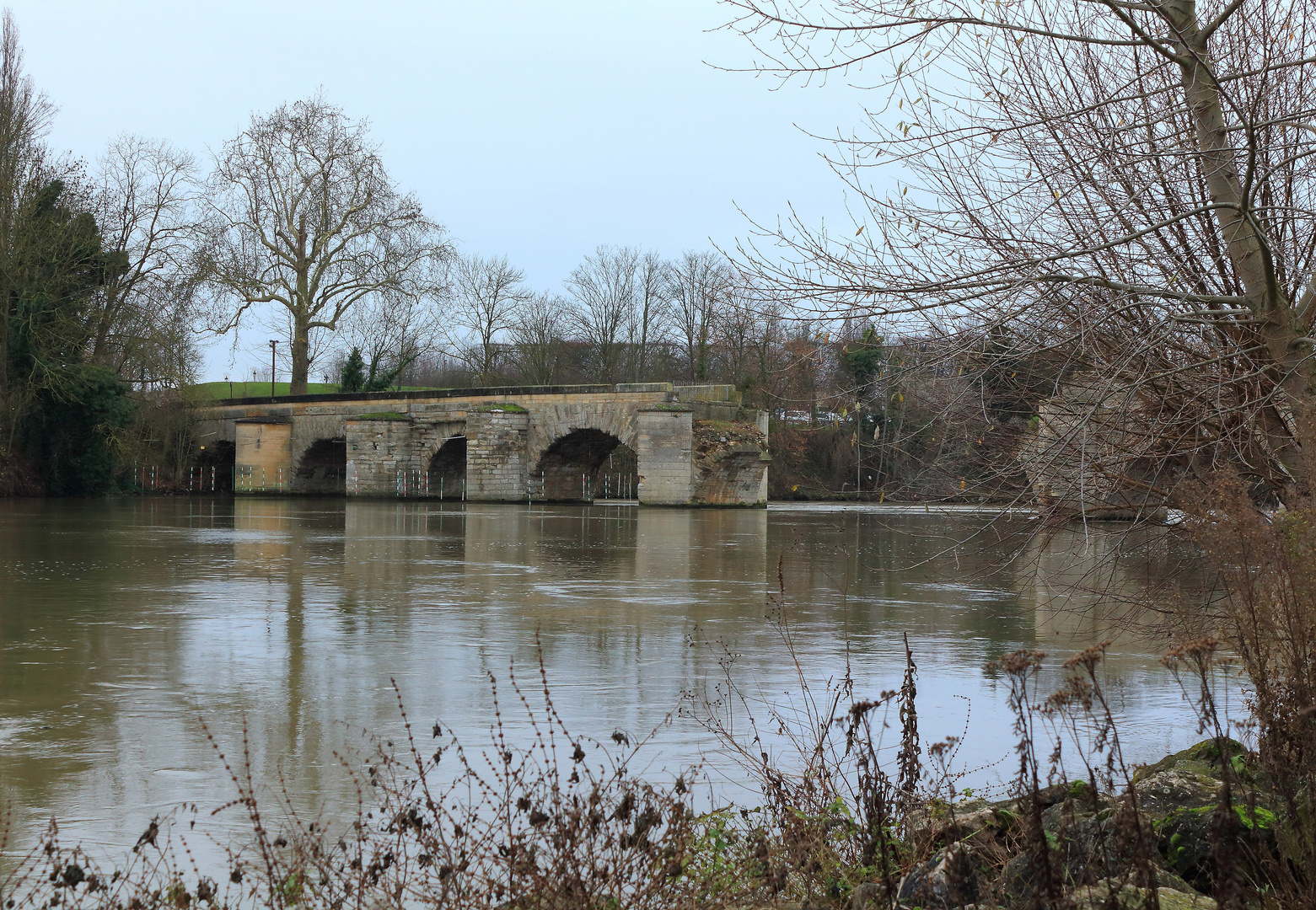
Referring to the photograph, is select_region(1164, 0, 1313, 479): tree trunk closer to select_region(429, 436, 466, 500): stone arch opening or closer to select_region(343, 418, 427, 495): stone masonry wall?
select_region(429, 436, 466, 500): stone arch opening

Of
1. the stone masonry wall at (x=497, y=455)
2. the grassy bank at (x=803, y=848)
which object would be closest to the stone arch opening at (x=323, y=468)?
the stone masonry wall at (x=497, y=455)

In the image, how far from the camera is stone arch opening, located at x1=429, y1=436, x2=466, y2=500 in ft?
119

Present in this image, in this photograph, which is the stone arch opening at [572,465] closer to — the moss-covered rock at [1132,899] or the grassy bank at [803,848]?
the grassy bank at [803,848]

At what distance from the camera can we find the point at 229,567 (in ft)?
41.8

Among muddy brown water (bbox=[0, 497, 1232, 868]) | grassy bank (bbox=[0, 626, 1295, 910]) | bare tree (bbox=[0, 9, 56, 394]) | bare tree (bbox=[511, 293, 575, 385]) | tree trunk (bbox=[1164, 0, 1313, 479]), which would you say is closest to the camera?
grassy bank (bbox=[0, 626, 1295, 910])

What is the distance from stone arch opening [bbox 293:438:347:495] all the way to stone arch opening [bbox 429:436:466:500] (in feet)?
14.3

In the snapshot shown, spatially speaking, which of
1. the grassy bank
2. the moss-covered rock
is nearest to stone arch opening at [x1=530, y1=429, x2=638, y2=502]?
the grassy bank

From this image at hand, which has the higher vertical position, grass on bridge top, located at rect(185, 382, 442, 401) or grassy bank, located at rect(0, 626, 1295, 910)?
grass on bridge top, located at rect(185, 382, 442, 401)

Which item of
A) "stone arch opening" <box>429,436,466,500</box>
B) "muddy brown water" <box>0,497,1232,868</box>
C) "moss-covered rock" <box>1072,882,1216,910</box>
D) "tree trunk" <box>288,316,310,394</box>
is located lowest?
"muddy brown water" <box>0,497,1232,868</box>

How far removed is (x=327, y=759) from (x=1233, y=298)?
394cm

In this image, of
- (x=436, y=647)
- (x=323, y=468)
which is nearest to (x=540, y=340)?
(x=323, y=468)

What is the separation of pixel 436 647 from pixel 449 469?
3039cm

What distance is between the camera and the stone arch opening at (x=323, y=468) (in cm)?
4016

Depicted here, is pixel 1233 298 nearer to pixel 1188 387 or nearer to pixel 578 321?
pixel 1188 387
